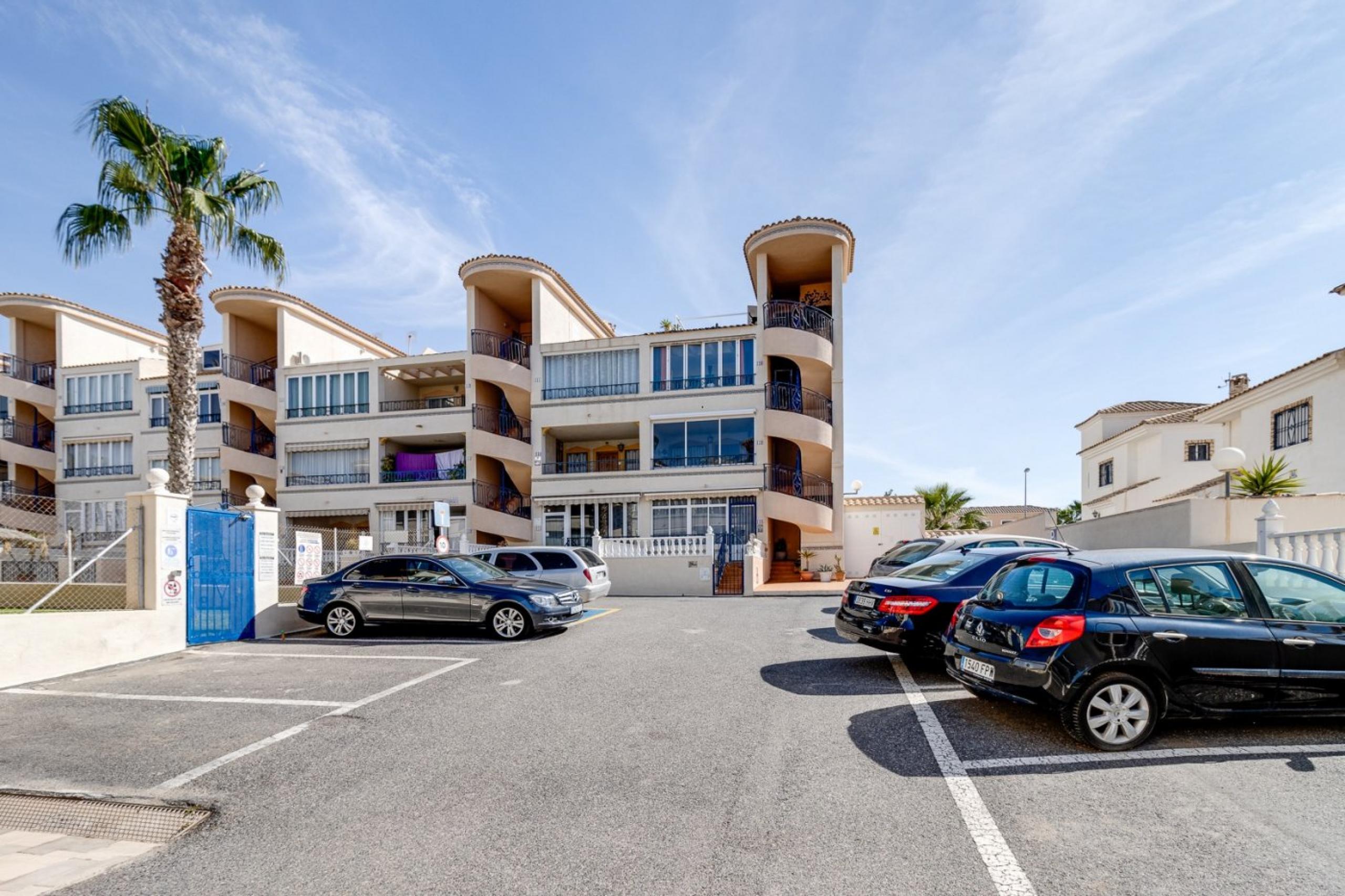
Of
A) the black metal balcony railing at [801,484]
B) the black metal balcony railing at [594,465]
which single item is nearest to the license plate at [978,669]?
the black metal balcony railing at [801,484]

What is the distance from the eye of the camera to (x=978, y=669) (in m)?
5.63

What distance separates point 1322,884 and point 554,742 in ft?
15.3

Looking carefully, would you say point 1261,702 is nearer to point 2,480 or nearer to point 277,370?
point 277,370

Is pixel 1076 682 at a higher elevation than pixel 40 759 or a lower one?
higher

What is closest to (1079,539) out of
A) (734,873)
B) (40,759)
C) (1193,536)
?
(1193,536)

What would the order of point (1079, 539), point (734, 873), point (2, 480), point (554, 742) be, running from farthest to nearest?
point (2, 480), point (1079, 539), point (554, 742), point (734, 873)

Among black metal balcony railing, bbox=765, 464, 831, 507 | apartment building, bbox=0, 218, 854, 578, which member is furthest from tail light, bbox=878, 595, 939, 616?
black metal balcony railing, bbox=765, 464, 831, 507

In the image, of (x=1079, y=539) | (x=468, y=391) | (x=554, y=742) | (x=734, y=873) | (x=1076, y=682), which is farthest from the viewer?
(x=468, y=391)

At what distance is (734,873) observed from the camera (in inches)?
133

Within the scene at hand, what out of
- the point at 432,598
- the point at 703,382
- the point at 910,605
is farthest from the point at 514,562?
the point at 703,382

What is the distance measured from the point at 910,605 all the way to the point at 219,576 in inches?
431

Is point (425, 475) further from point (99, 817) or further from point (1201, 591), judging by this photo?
point (1201, 591)

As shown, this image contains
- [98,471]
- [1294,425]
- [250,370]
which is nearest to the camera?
[1294,425]

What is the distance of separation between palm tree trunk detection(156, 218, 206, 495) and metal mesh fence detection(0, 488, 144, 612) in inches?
69.8
